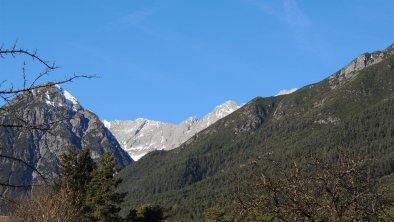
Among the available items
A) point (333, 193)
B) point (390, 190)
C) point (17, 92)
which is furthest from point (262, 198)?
point (17, 92)

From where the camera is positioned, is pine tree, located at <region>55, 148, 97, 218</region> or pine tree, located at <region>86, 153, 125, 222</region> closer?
pine tree, located at <region>86, 153, 125, 222</region>

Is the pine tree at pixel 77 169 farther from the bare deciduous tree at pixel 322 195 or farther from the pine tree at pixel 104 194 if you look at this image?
the bare deciduous tree at pixel 322 195

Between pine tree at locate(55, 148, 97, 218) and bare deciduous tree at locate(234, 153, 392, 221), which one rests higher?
pine tree at locate(55, 148, 97, 218)

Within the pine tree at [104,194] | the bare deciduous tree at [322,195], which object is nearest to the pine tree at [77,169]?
the pine tree at [104,194]

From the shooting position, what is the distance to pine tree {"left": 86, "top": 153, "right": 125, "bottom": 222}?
182 ft

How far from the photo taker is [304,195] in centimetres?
1482

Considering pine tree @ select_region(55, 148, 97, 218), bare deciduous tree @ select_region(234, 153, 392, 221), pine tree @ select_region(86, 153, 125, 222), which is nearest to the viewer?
bare deciduous tree @ select_region(234, 153, 392, 221)

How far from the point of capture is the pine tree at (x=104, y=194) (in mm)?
55494

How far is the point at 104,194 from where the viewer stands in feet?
186

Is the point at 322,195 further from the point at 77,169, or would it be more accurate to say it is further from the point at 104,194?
the point at 77,169

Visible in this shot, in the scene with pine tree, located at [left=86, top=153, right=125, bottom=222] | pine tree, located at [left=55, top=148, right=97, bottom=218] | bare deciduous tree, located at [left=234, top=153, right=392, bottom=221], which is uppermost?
pine tree, located at [left=55, top=148, right=97, bottom=218]

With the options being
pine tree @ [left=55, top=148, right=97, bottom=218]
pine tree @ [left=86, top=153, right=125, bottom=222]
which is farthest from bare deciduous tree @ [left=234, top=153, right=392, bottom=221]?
pine tree @ [left=55, top=148, right=97, bottom=218]

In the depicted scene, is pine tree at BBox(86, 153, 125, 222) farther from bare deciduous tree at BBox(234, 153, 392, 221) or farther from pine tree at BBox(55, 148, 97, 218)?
bare deciduous tree at BBox(234, 153, 392, 221)

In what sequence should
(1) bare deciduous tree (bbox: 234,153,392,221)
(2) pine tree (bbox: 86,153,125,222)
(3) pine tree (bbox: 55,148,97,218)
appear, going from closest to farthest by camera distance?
(1) bare deciduous tree (bbox: 234,153,392,221)
(2) pine tree (bbox: 86,153,125,222)
(3) pine tree (bbox: 55,148,97,218)
